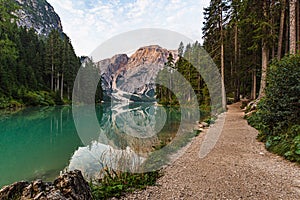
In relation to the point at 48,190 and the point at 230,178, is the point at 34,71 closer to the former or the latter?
the point at 48,190

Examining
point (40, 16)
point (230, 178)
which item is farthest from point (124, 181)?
point (40, 16)

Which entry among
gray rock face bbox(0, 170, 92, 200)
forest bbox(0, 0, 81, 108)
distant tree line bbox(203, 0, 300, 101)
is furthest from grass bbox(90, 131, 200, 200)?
forest bbox(0, 0, 81, 108)

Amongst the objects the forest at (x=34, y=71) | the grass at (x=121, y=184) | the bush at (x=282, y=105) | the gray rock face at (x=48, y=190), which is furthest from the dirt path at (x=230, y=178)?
the forest at (x=34, y=71)

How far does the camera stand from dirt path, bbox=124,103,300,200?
3.14m

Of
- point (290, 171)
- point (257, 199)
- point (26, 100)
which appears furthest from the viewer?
point (26, 100)

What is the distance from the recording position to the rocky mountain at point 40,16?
4230 inches

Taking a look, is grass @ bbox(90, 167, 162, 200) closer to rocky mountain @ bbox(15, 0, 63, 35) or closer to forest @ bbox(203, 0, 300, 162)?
forest @ bbox(203, 0, 300, 162)

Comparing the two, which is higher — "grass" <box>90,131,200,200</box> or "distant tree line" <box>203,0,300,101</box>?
"distant tree line" <box>203,0,300,101</box>

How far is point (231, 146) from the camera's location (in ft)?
20.5

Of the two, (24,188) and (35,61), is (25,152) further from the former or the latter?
(35,61)

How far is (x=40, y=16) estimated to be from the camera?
406ft

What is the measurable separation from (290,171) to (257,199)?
1.49 metres

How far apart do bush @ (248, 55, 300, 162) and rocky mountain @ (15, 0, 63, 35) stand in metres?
122

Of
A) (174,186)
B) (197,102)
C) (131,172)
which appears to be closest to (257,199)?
(174,186)
